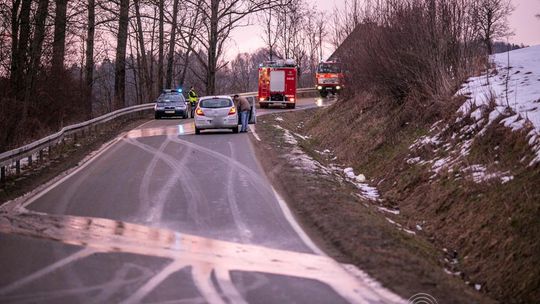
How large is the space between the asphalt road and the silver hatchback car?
9.87 meters

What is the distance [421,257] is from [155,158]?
11.1 m

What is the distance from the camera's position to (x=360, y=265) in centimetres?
761

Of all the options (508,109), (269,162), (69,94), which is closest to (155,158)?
(269,162)

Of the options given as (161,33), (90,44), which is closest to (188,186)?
(90,44)

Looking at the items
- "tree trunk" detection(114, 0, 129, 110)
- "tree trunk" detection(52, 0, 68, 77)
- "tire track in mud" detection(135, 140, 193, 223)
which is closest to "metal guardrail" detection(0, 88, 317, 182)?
"tire track in mud" detection(135, 140, 193, 223)

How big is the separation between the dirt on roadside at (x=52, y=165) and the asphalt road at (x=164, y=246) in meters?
0.62

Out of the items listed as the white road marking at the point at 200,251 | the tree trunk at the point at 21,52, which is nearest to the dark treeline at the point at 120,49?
the tree trunk at the point at 21,52

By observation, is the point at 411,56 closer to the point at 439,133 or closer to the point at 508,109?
the point at 439,133

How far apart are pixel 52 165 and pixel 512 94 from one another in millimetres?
11820

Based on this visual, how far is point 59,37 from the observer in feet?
92.1

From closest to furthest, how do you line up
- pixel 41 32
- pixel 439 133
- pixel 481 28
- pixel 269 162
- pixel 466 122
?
1. pixel 466 122
2. pixel 439 133
3. pixel 269 162
4. pixel 481 28
5. pixel 41 32

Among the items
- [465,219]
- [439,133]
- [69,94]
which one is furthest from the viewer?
[69,94]

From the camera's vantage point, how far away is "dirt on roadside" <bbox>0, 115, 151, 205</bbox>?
43.4ft

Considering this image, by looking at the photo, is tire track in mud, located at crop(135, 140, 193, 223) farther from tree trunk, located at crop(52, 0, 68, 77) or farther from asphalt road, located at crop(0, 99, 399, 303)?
tree trunk, located at crop(52, 0, 68, 77)
